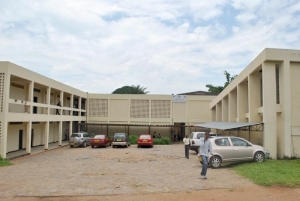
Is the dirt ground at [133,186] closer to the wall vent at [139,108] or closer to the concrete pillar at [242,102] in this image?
the concrete pillar at [242,102]

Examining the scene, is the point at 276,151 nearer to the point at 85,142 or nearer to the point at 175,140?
the point at 85,142

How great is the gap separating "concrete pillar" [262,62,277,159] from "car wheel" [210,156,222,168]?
3.87 metres

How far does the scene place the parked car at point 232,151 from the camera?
39.9 feet

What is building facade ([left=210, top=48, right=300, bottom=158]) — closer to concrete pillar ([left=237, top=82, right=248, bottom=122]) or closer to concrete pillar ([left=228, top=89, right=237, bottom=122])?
concrete pillar ([left=237, top=82, right=248, bottom=122])

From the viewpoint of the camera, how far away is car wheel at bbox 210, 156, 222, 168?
1207 centimetres

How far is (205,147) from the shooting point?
9.85 meters

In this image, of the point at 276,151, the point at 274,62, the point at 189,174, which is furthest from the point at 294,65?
the point at 189,174

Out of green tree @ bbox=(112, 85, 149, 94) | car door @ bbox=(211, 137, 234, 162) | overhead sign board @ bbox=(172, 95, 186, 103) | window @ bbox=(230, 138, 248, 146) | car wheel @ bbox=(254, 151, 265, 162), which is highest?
green tree @ bbox=(112, 85, 149, 94)

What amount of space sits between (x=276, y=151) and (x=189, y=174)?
6.61 metres

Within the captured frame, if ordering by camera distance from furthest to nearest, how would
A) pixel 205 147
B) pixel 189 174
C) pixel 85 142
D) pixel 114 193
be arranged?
pixel 85 142 → pixel 189 174 → pixel 205 147 → pixel 114 193

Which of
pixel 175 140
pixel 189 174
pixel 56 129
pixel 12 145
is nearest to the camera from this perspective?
pixel 189 174

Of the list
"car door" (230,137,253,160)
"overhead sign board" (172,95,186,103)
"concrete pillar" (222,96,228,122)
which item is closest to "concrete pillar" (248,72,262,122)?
"car door" (230,137,253,160)

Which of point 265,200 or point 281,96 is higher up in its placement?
point 281,96

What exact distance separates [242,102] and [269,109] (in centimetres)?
489
